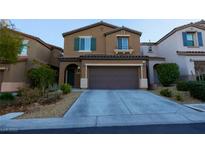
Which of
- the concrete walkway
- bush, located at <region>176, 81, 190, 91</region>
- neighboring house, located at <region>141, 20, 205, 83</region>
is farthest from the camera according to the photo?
neighboring house, located at <region>141, 20, 205, 83</region>

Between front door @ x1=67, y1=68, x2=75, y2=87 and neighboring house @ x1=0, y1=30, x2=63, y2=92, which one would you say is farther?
front door @ x1=67, y1=68, x2=75, y2=87

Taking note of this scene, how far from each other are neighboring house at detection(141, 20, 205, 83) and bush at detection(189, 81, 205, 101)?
5.54 m

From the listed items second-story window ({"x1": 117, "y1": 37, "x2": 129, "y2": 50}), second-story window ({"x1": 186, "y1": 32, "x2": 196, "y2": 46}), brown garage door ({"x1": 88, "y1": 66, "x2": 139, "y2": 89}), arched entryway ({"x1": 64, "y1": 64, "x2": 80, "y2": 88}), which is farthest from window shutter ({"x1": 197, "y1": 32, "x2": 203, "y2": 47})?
arched entryway ({"x1": 64, "y1": 64, "x2": 80, "y2": 88})

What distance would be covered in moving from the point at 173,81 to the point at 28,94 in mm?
13019

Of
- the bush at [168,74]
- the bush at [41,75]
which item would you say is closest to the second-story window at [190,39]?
the bush at [168,74]

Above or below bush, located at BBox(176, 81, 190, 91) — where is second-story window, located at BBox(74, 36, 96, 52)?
above

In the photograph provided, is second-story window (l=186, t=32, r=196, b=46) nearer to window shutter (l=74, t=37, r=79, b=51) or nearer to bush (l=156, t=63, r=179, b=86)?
bush (l=156, t=63, r=179, b=86)

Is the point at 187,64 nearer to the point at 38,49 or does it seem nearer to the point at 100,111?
the point at 100,111

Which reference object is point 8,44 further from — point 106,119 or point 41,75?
point 106,119

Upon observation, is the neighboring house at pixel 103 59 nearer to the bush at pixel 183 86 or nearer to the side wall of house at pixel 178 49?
the bush at pixel 183 86

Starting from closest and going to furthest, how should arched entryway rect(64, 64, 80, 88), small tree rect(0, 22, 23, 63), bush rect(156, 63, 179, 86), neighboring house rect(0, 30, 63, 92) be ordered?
1. small tree rect(0, 22, 23, 63)
2. bush rect(156, 63, 179, 86)
3. neighboring house rect(0, 30, 63, 92)
4. arched entryway rect(64, 64, 80, 88)

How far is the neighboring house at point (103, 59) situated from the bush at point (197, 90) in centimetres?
514

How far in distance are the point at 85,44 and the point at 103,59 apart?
14.6ft

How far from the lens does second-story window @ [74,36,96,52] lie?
19.1 metres
